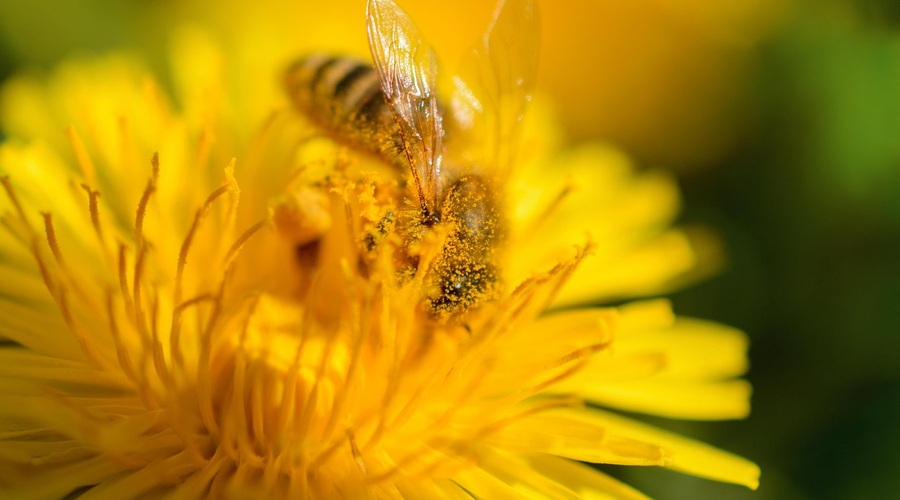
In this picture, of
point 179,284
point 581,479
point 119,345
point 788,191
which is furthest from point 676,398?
point 119,345

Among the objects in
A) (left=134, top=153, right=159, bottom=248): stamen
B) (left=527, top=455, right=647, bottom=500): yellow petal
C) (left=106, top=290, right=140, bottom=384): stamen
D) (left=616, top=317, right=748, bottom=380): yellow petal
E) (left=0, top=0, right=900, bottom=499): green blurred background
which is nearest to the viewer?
(left=106, top=290, right=140, bottom=384): stamen

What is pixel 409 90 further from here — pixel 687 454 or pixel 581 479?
pixel 687 454

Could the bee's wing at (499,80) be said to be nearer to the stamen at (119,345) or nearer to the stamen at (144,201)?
the stamen at (144,201)

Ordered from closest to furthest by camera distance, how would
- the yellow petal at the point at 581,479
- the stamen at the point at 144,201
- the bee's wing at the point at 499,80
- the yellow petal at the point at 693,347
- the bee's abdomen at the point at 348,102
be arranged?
the stamen at the point at 144,201
the yellow petal at the point at 581,479
the bee's abdomen at the point at 348,102
the bee's wing at the point at 499,80
the yellow petal at the point at 693,347

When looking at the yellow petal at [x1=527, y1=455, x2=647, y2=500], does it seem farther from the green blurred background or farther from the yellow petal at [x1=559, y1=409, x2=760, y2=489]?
the green blurred background

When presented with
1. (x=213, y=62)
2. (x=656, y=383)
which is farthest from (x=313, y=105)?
(x=656, y=383)

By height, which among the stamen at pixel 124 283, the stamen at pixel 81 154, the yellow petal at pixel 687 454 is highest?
the yellow petal at pixel 687 454

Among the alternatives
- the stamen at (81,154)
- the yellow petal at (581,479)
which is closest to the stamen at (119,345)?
the stamen at (81,154)

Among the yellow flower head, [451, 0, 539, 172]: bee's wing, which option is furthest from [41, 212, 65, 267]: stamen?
[451, 0, 539, 172]: bee's wing
